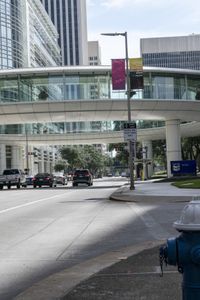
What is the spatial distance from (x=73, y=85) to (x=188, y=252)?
42.7 meters

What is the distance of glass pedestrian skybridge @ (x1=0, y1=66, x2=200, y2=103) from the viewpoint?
1784 inches

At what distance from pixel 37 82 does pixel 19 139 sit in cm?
2871

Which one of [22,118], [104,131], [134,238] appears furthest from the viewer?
[104,131]

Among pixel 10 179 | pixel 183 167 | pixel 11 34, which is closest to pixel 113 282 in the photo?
pixel 183 167

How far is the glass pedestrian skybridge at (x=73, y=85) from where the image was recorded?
45312 mm

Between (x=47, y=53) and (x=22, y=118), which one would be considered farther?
(x=47, y=53)

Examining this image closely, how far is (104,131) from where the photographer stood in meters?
72.3

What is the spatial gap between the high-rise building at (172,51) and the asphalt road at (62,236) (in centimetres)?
9692

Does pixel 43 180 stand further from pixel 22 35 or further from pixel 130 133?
pixel 22 35

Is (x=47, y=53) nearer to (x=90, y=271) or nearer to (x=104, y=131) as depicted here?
(x=104, y=131)

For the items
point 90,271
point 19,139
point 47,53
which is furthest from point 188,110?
point 47,53

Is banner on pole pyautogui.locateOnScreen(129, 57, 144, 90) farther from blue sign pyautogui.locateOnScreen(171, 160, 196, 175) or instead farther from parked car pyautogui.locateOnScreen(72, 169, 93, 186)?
parked car pyautogui.locateOnScreen(72, 169, 93, 186)

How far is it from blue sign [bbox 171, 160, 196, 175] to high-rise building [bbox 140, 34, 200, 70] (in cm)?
6217

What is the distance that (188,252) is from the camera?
3656 millimetres
